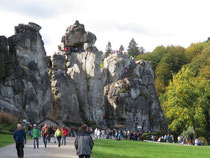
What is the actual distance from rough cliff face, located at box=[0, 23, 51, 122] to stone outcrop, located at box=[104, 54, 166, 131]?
75.0ft

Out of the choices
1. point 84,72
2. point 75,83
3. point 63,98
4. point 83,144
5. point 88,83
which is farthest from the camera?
point 84,72

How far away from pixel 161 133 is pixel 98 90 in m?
19.6

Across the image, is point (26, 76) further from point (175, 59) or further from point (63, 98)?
point (175, 59)

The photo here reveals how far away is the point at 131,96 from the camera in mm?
81938

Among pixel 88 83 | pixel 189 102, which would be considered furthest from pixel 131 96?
pixel 189 102

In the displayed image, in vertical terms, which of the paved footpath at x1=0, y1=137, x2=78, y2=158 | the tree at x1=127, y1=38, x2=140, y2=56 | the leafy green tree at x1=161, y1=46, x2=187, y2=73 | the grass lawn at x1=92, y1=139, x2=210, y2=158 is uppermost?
the tree at x1=127, y1=38, x2=140, y2=56

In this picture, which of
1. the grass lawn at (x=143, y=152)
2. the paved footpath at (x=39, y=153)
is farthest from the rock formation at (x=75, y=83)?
the paved footpath at (x=39, y=153)

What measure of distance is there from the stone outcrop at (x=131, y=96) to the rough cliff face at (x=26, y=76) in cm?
2286

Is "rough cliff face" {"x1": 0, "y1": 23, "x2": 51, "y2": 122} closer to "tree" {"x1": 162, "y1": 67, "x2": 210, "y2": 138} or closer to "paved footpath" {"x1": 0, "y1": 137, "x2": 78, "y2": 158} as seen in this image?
"tree" {"x1": 162, "y1": 67, "x2": 210, "y2": 138}

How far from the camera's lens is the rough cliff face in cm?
5067

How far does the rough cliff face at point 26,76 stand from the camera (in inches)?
1995

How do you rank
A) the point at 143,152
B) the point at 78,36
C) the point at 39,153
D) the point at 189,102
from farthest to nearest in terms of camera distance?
the point at 78,36
the point at 189,102
the point at 143,152
the point at 39,153

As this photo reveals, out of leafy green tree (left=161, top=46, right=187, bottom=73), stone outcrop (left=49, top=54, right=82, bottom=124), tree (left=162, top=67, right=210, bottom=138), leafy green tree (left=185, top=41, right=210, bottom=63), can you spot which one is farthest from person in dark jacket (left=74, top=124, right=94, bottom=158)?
leafy green tree (left=185, top=41, right=210, bottom=63)

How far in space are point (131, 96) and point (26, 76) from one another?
3180 centimetres
